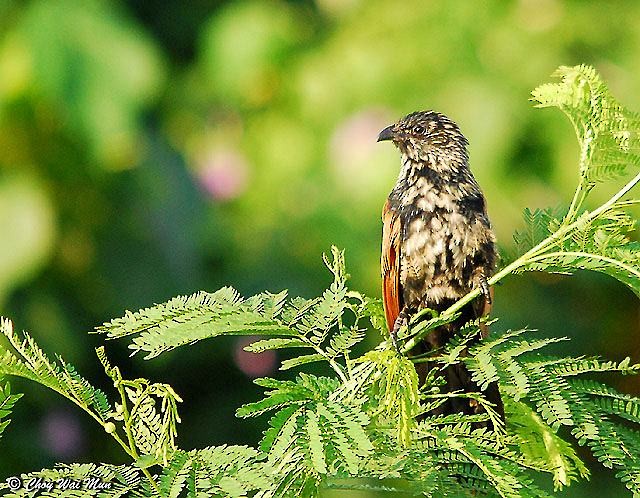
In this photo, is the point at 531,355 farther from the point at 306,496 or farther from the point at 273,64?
the point at 273,64

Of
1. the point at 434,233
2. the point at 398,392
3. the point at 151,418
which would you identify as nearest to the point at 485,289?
the point at 398,392

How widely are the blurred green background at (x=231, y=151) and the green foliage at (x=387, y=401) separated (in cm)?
327

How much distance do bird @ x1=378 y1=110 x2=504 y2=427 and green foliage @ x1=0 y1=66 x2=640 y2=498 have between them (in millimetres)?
665

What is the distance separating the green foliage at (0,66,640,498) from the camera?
1.76m

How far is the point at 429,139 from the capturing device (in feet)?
10.6

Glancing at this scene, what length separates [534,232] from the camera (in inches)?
86.0

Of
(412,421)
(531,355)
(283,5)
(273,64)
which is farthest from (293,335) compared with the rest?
(283,5)

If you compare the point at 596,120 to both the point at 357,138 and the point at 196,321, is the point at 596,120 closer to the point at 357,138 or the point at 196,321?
the point at 196,321

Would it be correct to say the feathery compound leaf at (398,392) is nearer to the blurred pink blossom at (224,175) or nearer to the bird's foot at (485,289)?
the bird's foot at (485,289)

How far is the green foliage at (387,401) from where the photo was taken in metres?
1.76

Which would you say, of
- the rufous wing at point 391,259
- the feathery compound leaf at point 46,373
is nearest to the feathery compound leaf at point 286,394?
the feathery compound leaf at point 46,373

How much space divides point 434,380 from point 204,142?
13.8 feet

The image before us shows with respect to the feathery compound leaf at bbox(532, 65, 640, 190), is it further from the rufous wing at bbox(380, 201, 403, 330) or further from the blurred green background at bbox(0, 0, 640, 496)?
the blurred green background at bbox(0, 0, 640, 496)

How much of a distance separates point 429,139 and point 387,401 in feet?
4.98
